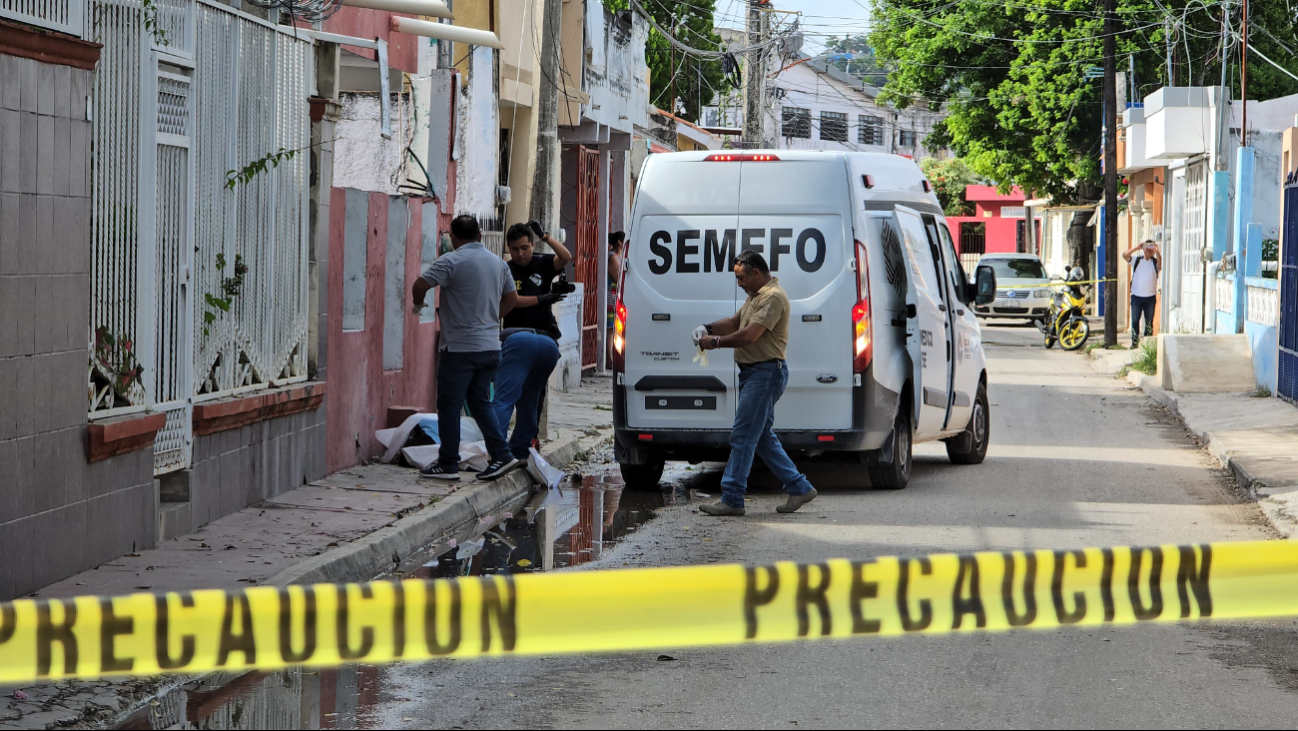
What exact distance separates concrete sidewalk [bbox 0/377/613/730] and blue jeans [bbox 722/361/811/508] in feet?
5.35

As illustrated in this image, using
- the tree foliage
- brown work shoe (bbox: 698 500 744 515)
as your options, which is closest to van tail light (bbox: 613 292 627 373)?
brown work shoe (bbox: 698 500 744 515)

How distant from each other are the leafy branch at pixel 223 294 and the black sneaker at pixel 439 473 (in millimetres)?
2262

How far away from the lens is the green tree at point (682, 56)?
44628 mm

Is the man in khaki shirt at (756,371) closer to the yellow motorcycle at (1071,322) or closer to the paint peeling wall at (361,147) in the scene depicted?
the paint peeling wall at (361,147)

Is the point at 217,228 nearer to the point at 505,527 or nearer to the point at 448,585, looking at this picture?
the point at 505,527

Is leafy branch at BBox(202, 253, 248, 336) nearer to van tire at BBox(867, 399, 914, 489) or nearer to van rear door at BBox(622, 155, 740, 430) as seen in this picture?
van rear door at BBox(622, 155, 740, 430)

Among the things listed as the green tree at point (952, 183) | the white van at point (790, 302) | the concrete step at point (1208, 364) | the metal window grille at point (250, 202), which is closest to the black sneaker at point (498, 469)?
the white van at point (790, 302)

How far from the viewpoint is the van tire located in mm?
11781

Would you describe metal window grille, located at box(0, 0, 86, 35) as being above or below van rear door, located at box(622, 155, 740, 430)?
above

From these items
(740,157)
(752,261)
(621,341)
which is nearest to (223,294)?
(621,341)

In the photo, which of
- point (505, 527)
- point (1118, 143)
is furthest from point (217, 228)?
point (1118, 143)

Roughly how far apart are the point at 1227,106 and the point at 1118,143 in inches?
393

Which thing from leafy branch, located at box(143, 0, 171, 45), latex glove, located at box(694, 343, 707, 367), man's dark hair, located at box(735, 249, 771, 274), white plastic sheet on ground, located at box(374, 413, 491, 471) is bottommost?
white plastic sheet on ground, located at box(374, 413, 491, 471)

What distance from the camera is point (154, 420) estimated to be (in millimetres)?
8328
